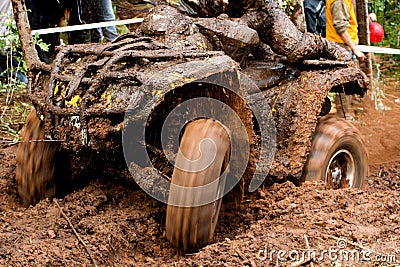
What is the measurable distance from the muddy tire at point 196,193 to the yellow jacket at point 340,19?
427 centimetres

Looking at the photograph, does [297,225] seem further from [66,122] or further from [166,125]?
[66,122]

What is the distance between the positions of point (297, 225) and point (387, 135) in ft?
13.5

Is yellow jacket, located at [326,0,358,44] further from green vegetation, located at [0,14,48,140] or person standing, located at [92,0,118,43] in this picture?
green vegetation, located at [0,14,48,140]

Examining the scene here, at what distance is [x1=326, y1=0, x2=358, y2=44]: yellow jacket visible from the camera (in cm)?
715

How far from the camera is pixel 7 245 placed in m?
3.48

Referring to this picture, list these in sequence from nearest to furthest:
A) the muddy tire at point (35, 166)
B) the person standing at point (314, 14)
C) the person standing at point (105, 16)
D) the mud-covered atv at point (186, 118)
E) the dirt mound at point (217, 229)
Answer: the dirt mound at point (217, 229) → the mud-covered atv at point (186, 118) → the muddy tire at point (35, 166) → the person standing at point (105, 16) → the person standing at point (314, 14)

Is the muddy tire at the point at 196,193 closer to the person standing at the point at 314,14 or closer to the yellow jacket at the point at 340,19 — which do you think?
the yellow jacket at the point at 340,19

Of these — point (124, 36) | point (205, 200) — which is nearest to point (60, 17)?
point (124, 36)

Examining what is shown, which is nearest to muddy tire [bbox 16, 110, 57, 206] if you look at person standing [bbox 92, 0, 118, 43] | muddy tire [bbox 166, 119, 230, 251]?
muddy tire [bbox 166, 119, 230, 251]

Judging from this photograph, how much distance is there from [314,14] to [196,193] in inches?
204

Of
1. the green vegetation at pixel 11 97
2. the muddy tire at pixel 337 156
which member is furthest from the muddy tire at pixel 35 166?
the muddy tire at pixel 337 156

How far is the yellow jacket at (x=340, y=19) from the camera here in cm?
715

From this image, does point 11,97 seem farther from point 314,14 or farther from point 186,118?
point 314,14

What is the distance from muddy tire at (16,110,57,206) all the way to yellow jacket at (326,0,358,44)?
4.31 m
